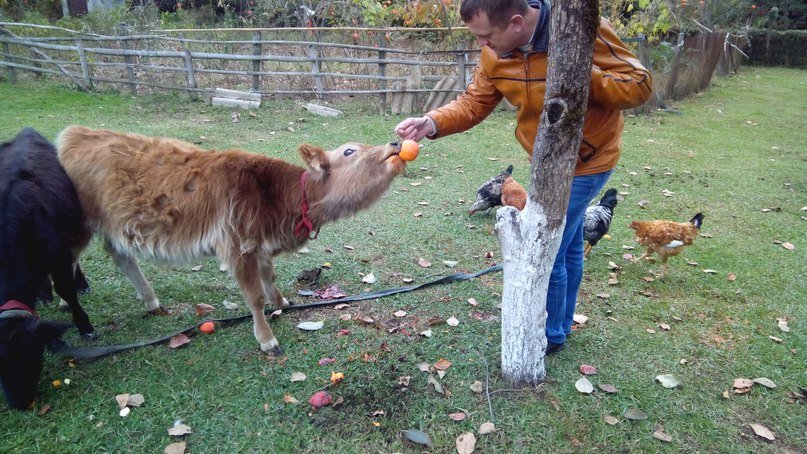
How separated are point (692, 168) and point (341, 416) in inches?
320

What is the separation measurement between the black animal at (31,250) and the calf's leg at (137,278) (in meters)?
0.35

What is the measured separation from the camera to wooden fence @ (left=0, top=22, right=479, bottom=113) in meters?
12.3

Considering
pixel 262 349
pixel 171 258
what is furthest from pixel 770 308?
pixel 171 258

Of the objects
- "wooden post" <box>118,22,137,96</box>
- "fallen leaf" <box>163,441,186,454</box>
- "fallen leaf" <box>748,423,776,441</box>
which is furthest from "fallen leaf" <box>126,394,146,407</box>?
"wooden post" <box>118,22,137,96</box>

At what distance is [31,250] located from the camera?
3236 millimetres

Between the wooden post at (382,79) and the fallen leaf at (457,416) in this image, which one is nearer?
the fallen leaf at (457,416)

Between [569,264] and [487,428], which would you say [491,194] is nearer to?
[569,264]

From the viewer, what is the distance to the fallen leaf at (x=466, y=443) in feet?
9.05

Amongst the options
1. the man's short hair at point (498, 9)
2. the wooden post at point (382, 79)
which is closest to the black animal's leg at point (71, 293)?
the man's short hair at point (498, 9)

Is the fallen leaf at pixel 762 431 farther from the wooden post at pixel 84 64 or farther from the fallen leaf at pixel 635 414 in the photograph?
the wooden post at pixel 84 64

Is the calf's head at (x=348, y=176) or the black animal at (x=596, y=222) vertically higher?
the calf's head at (x=348, y=176)

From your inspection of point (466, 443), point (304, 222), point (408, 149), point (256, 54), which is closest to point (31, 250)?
point (304, 222)

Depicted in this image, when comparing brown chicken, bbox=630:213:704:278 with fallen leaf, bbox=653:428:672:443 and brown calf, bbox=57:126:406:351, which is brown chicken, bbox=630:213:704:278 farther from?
brown calf, bbox=57:126:406:351

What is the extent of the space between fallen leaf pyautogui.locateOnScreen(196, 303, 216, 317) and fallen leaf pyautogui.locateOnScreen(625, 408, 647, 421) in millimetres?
3281
